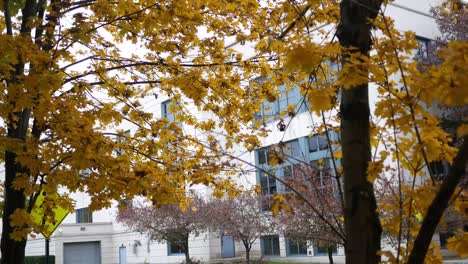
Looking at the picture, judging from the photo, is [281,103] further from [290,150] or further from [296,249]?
[290,150]

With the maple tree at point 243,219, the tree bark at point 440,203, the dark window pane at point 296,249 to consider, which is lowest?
the dark window pane at point 296,249

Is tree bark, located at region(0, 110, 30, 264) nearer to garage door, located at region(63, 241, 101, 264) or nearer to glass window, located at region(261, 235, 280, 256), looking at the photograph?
glass window, located at region(261, 235, 280, 256)

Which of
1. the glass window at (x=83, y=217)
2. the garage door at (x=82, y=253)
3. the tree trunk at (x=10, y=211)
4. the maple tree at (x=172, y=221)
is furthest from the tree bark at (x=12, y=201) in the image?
the glass window at (x=83, y=217)

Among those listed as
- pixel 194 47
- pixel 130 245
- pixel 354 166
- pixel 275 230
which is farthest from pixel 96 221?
pixel 354 166

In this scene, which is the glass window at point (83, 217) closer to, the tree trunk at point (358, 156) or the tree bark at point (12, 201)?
the tree bark at point (12, 201)

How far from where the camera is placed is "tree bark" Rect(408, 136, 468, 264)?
2.51m

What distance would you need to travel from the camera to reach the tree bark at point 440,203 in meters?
2.51

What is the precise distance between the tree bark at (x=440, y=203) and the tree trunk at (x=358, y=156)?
0.99 feet

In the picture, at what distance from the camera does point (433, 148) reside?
2.92m

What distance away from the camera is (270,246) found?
33.7 meters

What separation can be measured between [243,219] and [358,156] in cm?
2699

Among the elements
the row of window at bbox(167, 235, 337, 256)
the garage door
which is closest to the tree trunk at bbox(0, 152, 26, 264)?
the row of window at bbox(167, 235, 337, 256)

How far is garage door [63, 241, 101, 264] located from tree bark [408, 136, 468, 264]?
4685 cm

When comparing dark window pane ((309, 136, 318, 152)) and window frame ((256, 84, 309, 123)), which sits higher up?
dark window pane ((309, 136, 318, 152))
